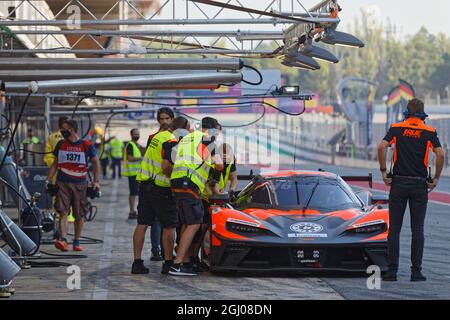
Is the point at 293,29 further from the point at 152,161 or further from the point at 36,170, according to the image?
the point at 36,170

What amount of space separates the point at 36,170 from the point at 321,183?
8230 mm

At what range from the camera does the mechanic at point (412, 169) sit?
11906 mm

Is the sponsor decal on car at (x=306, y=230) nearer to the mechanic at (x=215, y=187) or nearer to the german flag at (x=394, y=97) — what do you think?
the mechanic at (x=215, y=187)

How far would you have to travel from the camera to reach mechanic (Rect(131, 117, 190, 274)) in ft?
41.1

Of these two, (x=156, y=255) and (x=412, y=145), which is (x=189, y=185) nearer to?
(x=156, y=255)

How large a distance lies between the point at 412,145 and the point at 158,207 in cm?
282

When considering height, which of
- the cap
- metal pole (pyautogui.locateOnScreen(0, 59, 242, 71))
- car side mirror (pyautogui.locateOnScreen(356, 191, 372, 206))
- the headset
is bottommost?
car side mirror (pyautogui.locateOnScreen(356, 191, 372, 206))

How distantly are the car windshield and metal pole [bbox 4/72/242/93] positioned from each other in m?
2.01

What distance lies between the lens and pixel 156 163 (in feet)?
41.7

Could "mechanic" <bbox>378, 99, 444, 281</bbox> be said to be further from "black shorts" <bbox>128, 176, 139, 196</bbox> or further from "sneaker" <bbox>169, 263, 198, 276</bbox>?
"black shorts" <bbox>128, 176, 139, 196</bbox>

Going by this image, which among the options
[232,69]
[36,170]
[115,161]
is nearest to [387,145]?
[232,69]

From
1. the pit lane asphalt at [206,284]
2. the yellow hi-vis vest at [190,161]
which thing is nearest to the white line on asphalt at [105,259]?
the pit lane asphalt at [206,284]

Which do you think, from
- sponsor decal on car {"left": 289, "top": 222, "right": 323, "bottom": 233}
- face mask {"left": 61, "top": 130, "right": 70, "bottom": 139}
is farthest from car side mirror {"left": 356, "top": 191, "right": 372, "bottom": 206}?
face mask {"left": 61, "top": 130, "right": 70, "bottom": 139}

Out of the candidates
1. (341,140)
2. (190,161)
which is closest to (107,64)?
(190,161)
